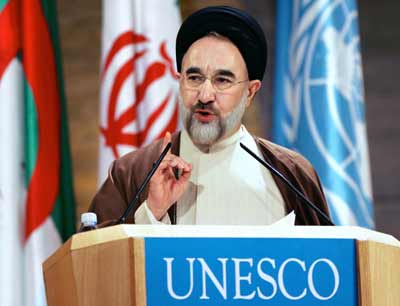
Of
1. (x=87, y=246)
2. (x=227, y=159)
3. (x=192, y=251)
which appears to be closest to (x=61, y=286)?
(x=87, y=246)

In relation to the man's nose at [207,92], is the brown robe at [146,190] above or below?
below

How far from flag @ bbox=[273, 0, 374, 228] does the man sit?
5.32ft

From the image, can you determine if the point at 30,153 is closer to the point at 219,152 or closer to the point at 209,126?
the point at 219,152

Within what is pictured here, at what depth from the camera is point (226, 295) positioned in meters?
2.20

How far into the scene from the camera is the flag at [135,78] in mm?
→ 4547

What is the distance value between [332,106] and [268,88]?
66cm

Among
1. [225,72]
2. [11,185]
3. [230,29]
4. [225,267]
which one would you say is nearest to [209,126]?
[225,72]

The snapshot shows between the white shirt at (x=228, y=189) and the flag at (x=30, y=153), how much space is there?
1589 mm

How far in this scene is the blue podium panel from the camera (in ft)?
7.14

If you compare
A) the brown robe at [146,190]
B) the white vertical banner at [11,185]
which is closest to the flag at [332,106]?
the white vertical banner at [11,185]

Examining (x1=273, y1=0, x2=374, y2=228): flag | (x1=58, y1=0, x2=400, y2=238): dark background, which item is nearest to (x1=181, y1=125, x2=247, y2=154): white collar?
(x1=273, y1=0, x2=374, y2=228): flag

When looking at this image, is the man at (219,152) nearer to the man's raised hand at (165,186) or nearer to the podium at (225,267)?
the man's raised hand at (165,186)

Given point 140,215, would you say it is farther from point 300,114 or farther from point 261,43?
point 300,114

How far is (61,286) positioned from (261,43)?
1.03 m
